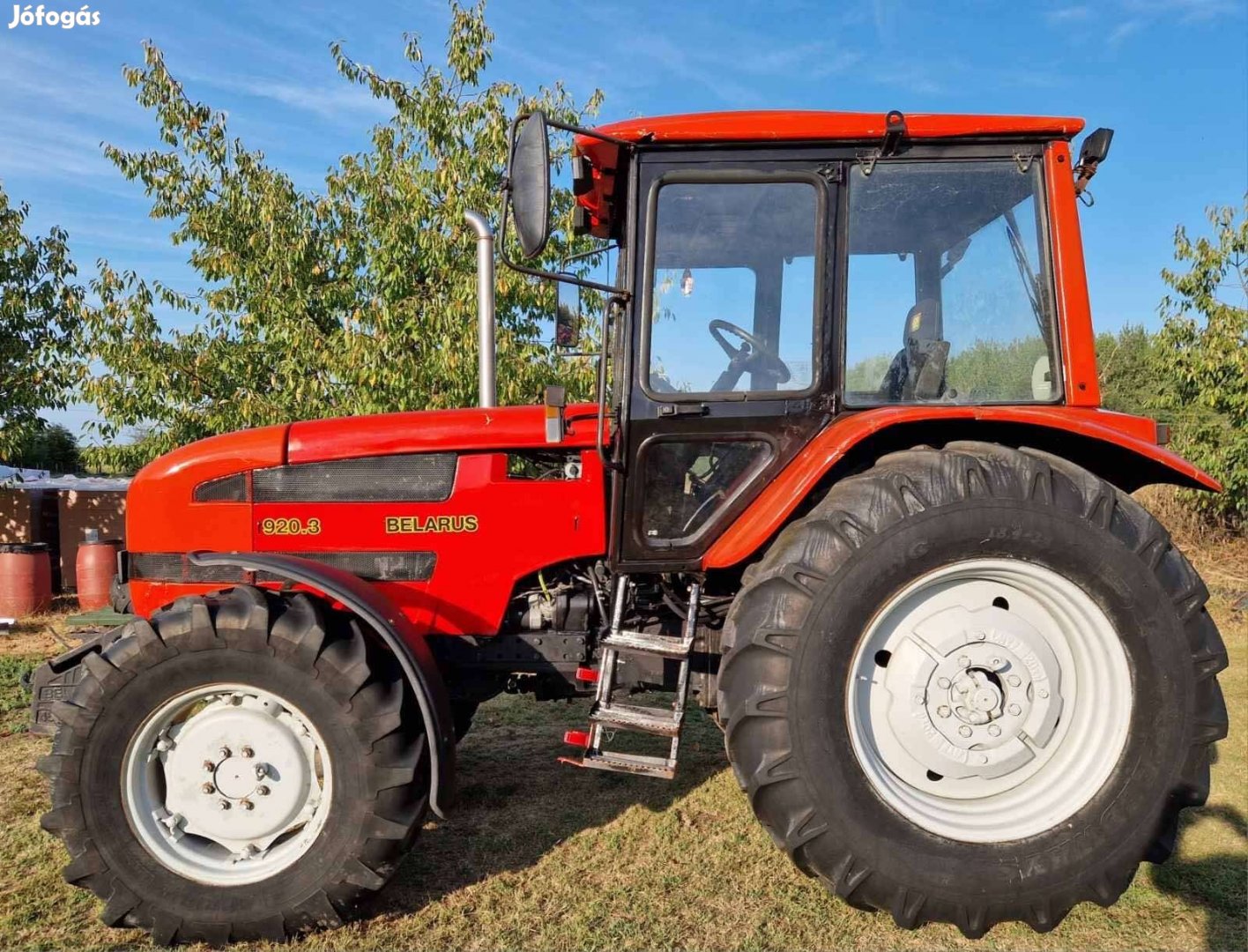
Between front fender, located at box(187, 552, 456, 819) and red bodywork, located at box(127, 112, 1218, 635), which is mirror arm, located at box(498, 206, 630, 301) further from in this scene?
front fender, located at box(187, 552, 456, 819)

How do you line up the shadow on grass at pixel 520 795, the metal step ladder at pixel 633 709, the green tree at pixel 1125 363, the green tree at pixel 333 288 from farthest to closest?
the green tree at pixel 1125 363 < the green tree at pixel 333 288 < the shadow on grass at pixel 520 795 < the metal step ladder at pixel 633 709

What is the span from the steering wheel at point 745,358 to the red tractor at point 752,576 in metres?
0.01

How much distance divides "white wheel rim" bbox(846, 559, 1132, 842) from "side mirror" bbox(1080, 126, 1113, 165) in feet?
4.51

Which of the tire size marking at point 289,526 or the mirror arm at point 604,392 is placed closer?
the mirror arm at point 604,392

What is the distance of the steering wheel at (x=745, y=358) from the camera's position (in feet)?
9.34

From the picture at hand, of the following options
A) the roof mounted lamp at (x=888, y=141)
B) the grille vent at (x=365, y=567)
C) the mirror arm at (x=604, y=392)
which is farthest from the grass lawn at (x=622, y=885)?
the roof mounted lamp at (x=888, y=141)

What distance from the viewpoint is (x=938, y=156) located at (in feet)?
9.15

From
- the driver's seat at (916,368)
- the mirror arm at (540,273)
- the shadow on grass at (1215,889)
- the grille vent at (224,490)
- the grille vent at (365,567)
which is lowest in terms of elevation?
the shadow on grass at (1215,889)

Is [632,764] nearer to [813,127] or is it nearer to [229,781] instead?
[229,781]

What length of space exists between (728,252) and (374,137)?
556 centimetres

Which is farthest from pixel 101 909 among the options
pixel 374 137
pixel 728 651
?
pixel 374 137

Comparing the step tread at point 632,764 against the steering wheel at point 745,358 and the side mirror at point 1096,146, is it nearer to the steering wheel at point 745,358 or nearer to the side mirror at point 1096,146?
the steering wheel at point 745,358

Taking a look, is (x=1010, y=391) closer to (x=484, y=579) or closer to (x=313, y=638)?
(x=484, y=579)

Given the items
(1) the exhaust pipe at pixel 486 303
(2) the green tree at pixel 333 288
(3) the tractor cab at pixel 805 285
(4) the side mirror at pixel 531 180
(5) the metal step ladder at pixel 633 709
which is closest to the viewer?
(4) the side mirror at pixel 531 180
